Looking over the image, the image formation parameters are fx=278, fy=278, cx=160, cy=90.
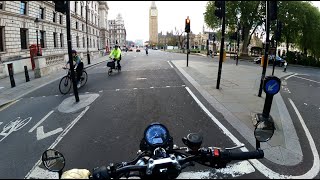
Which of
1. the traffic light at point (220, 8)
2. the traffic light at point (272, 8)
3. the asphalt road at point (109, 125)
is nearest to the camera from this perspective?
the asphalt road at point (109, 125)

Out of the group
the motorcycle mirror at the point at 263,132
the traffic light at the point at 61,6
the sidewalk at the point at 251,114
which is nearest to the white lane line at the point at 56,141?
the traffic light at the point at 61,6

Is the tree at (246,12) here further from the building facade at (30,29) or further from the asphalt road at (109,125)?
the asphalt road at (109,125)

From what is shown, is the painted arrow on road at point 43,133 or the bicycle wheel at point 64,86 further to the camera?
the bicycle wheel at point 64,86

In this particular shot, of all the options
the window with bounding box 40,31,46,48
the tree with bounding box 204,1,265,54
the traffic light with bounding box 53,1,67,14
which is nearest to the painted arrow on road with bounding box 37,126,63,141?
the traffic light with bounding box 53,1,67,14

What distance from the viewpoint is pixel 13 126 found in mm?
7762

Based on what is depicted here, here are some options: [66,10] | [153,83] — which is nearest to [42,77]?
[153,83]

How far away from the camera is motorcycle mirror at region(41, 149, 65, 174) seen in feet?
9.71

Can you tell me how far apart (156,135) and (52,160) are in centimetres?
116

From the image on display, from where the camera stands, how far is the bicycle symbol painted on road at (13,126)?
7202 millimetres

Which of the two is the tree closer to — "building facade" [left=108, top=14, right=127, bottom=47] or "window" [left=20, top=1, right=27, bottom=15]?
"window" [left=20, top=1, right=27, bottom=15]

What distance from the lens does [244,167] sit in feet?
15.6

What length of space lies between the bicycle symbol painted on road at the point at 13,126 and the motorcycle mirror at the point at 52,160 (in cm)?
455

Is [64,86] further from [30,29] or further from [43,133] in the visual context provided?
[30,29]

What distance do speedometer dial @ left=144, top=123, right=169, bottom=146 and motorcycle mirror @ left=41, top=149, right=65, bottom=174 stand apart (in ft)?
3.10
